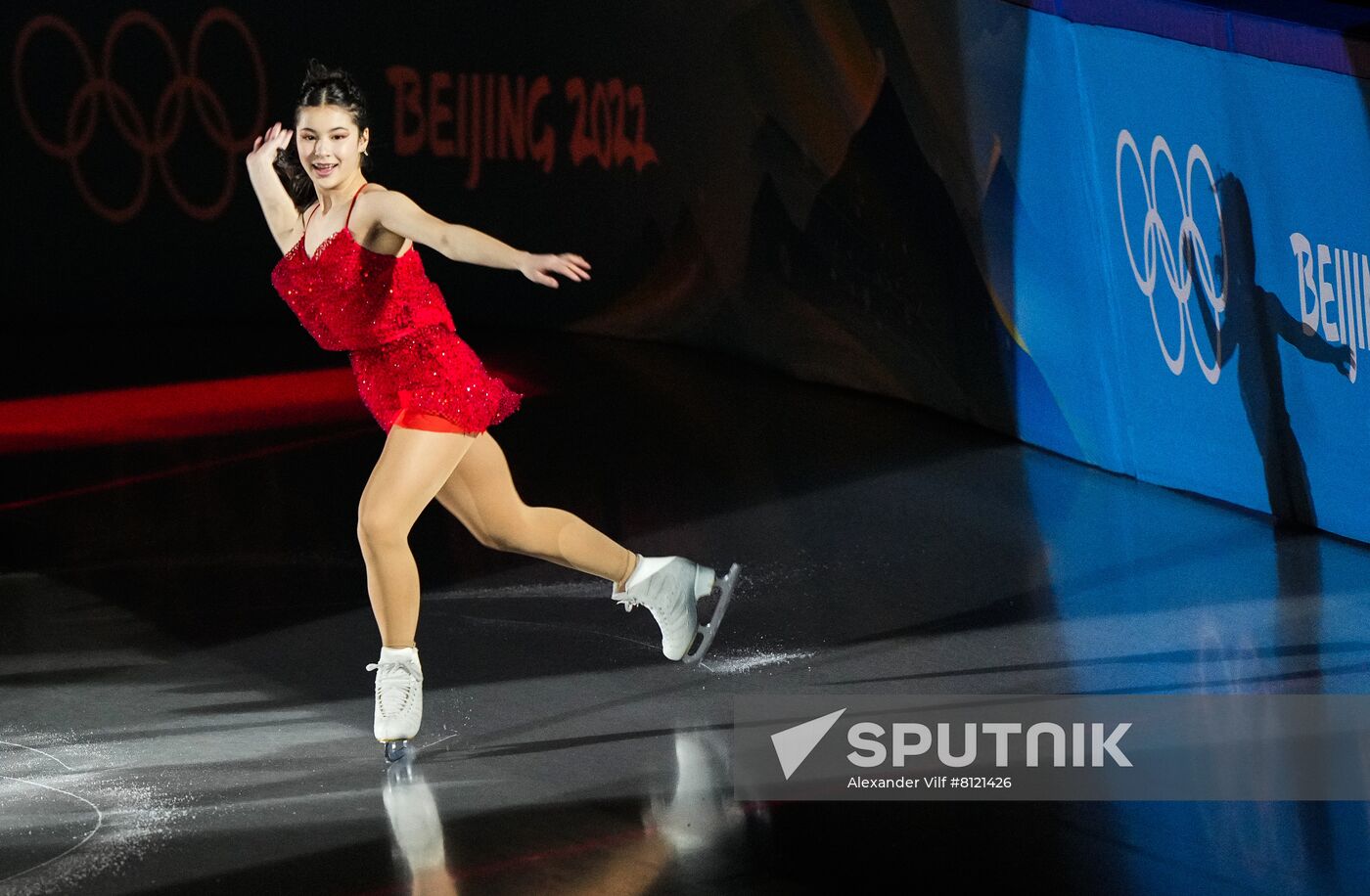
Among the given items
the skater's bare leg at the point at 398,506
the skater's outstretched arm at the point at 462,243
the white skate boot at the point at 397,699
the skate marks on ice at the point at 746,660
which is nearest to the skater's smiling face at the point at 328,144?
the skater's outstretched arm at the point at 462,243

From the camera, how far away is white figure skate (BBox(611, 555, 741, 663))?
5770mm

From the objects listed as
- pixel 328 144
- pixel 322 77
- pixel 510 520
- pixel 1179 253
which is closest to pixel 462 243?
pixel 328 144

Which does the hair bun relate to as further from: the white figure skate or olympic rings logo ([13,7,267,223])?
olympic rings logo ([13,7,267,223])

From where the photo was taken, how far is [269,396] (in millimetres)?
11391

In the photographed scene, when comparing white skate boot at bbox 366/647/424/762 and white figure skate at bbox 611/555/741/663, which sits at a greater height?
white figure skate at bbox 611/555/741/663

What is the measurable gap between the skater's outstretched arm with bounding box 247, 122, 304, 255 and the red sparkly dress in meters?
0.08

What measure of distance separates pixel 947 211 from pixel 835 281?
1.43 metres

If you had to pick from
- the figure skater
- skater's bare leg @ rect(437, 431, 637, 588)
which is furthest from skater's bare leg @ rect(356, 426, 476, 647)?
skater's bare leg @ rect(437, 431, 637, 588)

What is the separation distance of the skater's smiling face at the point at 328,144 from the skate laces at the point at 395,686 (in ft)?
4.16

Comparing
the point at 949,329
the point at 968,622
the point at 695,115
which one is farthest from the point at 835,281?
the point at 968,622

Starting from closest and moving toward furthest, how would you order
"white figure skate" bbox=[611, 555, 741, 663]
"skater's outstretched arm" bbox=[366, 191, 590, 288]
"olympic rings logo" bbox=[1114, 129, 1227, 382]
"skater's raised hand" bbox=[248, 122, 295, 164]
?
"skater's outstretched arm" bbox=[366, 191, 590, 288] < "skater's raised hand" bbox=[248, 122, 295, 164] < "white figure skate" bbox=[611, 555, 741, 663] < "olympic rings logo" bbox=[1114, 129, 1227, 382]

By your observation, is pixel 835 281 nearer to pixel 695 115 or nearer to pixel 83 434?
pixel 695 115

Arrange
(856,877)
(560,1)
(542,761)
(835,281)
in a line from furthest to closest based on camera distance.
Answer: (560,1)
(835,281)
(542,761)
(856,877)

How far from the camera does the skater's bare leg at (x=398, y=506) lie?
16.7 ft
